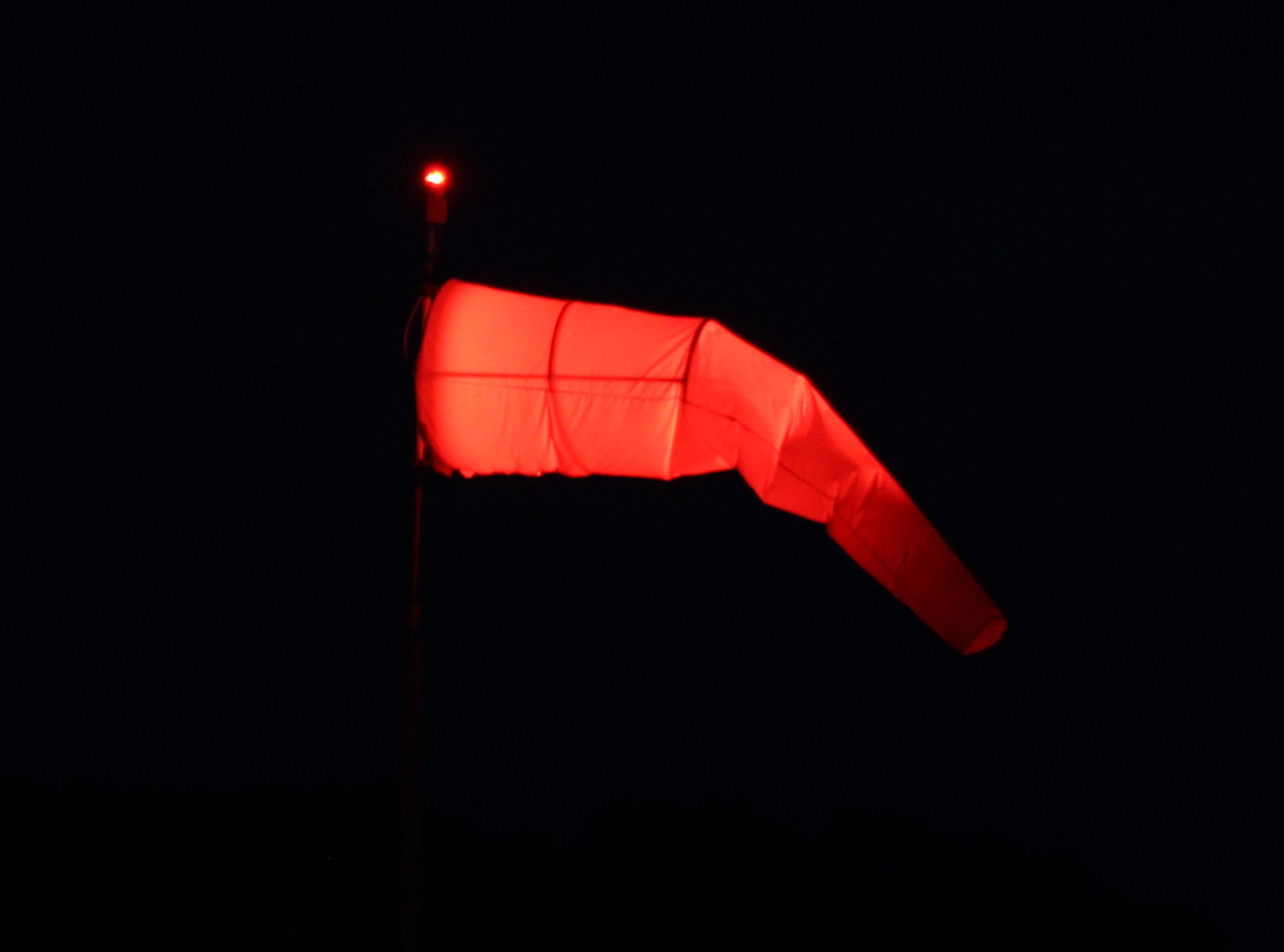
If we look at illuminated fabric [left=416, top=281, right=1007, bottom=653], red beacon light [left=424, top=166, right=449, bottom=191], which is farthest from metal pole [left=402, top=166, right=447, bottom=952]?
illuminated fabric [left=416, top=281, right=1007, bottom=653]

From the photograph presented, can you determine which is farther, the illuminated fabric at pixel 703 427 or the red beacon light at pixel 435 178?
the red beacon light at pixel 435 178

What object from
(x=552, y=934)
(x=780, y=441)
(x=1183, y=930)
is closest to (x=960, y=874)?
(x=1183, y=930)

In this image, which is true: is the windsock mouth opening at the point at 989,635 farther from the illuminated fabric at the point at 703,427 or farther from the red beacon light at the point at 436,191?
the red beacon light at the point at 436,191

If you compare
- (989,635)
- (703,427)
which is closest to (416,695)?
(703,427)

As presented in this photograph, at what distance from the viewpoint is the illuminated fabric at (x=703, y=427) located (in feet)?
10.6

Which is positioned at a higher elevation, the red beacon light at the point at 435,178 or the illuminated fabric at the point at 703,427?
the red beacon light at the point at 435,178

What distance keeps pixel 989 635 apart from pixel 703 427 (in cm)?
106

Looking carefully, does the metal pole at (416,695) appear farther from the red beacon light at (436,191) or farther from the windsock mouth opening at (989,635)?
the windsock mouth opening at (989,635)

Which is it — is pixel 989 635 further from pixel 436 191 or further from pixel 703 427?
pixel 436 191

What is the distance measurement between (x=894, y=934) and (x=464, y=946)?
2.11m

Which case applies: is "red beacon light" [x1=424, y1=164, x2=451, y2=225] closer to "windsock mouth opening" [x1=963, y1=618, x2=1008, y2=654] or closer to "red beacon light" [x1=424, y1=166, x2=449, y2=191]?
"red beacon light" [x1=424, y1=166, x2=449, y2=191]

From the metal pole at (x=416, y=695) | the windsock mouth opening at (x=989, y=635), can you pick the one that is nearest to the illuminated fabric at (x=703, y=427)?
the windsock mouth opening at (x=989, y=635)

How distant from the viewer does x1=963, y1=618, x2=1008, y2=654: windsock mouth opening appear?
3.26 m

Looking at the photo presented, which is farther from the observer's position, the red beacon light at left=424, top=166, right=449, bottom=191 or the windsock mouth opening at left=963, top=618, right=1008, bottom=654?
the red beacon light at left=424, top=166, right=449, bottom=191
